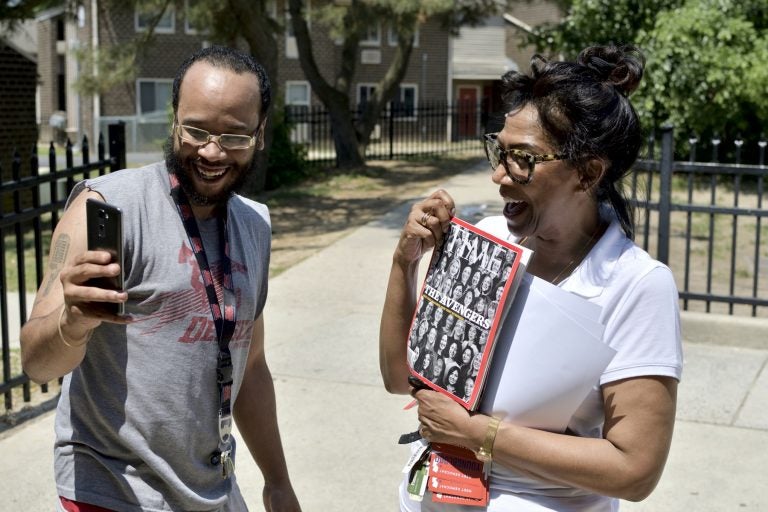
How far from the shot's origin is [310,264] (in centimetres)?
→ 955

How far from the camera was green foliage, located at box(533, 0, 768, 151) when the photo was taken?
14.4 m

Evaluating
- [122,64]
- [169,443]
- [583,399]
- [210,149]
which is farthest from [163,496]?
[122,64]

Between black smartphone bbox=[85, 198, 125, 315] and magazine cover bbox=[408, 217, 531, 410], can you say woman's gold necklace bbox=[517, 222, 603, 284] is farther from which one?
black smartphone bbox=[85, 198, 125, 315]

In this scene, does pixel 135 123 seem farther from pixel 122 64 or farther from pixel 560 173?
pixel 560 173

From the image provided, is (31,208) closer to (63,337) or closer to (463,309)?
(63,337)

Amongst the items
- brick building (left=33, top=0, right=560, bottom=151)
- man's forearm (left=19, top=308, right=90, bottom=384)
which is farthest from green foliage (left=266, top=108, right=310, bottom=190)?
man's forearm (left=19, top=308, right=90, bottom=384)

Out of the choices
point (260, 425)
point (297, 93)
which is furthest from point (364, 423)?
point (297, 93)

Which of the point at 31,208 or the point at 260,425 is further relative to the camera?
the point at 31,208

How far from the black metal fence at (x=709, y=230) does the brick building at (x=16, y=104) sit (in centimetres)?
917

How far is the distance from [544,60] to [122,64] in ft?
44.6

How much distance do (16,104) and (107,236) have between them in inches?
547

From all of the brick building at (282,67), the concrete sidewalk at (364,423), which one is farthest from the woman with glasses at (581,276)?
the brick building at (282,67)

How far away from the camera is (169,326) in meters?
2.19

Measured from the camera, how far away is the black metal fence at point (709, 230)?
7.14 m
